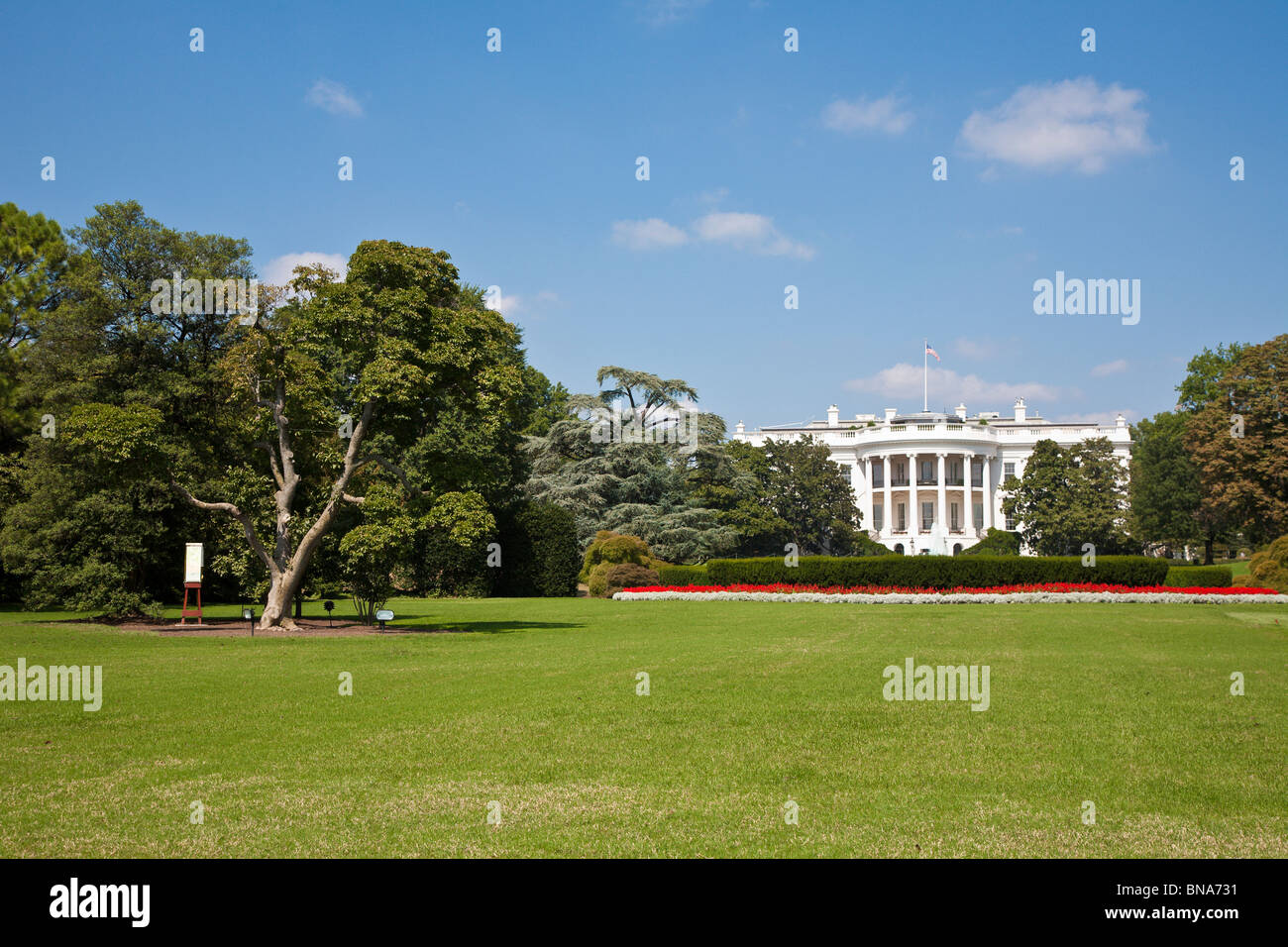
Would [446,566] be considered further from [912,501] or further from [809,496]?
[912,501]

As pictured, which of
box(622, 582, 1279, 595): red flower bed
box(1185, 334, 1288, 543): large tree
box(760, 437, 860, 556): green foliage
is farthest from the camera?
box(760, 437, 860, 556): green foliage

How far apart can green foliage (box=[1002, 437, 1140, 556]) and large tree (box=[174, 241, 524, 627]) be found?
1871 inches

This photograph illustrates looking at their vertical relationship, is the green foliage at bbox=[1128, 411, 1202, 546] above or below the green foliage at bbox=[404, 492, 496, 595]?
above

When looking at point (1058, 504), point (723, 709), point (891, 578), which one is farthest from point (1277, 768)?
point (1058, 504)

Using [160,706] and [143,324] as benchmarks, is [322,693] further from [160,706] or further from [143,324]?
[143,324]

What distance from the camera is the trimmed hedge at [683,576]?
3769 cm

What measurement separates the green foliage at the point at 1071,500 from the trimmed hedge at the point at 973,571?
25.2m

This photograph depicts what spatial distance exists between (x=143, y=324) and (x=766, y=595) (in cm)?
2105

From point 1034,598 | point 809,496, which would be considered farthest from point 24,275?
point 809,496

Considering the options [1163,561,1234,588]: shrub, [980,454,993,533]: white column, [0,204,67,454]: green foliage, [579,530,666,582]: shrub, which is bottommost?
[1163,561,1234,588]: shrub

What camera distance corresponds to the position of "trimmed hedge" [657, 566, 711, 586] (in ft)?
124

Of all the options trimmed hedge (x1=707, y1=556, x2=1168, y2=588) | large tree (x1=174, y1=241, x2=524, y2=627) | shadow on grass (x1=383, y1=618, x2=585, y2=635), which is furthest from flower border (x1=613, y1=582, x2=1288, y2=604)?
large tree (x1=174, y1=241, x2=524, y2=627)

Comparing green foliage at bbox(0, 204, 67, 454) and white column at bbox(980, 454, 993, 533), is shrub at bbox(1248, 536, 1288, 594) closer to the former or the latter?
green foliage at bbox(0, 204, 67, 454)

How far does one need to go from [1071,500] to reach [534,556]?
37138mm
